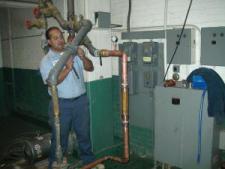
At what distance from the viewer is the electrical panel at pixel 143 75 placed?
12.0 feet

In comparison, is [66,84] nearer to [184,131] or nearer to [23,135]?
[184,131]

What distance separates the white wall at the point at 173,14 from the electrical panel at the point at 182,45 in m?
0.12

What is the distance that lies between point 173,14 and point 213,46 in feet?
2.64

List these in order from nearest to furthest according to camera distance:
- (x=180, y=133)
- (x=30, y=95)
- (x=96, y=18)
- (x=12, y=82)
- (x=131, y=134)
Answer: (x=180, y=133) < (x=96, y=18) < (x=131, y=134) < (x=30, y=95) < (x=12, y=82)

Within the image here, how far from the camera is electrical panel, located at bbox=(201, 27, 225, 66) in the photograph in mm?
2914

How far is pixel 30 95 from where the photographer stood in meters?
5.69

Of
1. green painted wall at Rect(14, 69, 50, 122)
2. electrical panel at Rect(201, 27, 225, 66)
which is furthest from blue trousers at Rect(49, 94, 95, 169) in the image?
green painted wall at Rect(14, 69, 50, 122)

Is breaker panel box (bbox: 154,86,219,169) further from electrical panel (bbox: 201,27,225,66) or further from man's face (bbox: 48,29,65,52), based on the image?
man's face (bbox: 48,29,65,52)

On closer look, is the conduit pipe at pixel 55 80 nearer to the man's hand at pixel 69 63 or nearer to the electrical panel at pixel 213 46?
the man's hand at pixel 69 63

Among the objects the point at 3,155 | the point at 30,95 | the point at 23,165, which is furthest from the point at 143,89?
the point at 30,95

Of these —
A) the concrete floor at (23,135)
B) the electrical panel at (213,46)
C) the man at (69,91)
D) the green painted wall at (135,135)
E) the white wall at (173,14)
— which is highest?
the white wall at (173,14)

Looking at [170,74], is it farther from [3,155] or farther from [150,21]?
[3,155]

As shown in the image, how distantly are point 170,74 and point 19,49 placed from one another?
3.76 metres

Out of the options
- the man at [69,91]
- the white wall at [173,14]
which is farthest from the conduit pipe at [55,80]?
the white wall at [173,14]
